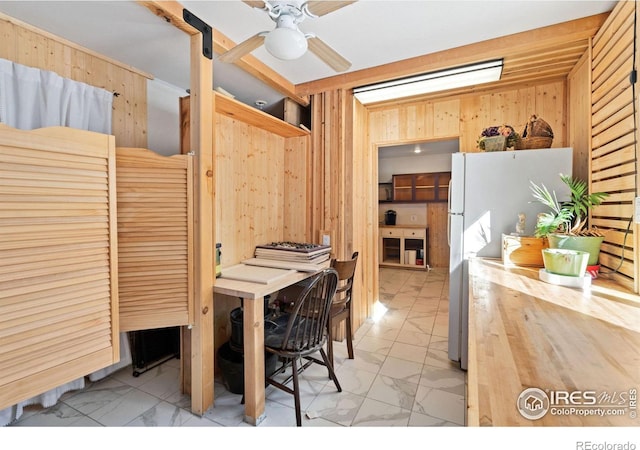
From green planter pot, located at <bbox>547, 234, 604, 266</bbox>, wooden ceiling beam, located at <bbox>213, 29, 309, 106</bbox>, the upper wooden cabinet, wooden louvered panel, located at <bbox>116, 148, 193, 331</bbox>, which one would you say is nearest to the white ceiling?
wooden ceiling beam, located at <bbox>213, 29, 309, 106</bbox>

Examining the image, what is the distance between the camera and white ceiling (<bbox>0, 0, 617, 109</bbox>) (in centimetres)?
166

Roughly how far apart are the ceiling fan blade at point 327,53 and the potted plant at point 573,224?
1585 millimetres

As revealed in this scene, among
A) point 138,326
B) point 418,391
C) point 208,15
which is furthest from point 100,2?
point 418,391

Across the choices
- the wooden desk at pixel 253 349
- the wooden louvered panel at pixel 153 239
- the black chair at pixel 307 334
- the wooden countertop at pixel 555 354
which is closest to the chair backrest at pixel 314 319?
the black chair at pixel 307 334

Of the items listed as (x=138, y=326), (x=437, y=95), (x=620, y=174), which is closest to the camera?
(x=620, y=174)

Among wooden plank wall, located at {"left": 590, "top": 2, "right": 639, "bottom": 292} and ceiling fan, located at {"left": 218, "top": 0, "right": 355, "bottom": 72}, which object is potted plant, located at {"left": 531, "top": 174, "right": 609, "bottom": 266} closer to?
wooden plank wall, located at {"left": 590, "top": 2, "right": 639, "bottom": 292}

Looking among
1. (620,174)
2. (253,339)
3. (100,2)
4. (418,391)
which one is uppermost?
(100,2)

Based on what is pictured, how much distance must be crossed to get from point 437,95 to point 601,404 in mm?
2953

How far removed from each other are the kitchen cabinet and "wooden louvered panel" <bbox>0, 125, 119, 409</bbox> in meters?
5.20

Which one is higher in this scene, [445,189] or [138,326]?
[445,189]

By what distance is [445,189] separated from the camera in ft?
19.2

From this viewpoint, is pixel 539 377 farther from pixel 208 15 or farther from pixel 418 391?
pixel 208 15

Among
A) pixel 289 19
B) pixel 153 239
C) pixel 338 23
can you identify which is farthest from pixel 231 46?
pixel 153 239

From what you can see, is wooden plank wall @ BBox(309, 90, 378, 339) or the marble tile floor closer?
the marble tile floor
